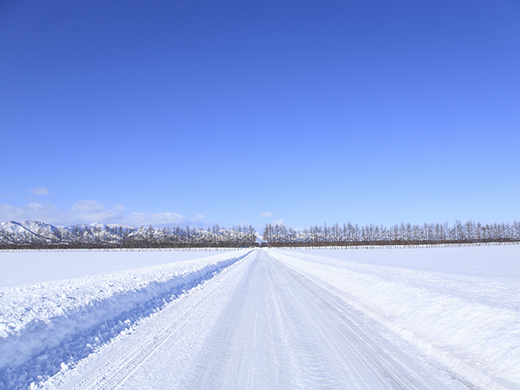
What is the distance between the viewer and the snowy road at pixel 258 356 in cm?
369

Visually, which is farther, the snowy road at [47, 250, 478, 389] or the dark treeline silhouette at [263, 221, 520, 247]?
the dark treeline silhouette at [263, 221, 520, 247]

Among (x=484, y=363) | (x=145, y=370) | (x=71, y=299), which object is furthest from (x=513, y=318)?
(x=71, y=299)

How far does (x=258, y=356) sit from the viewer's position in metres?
4.48

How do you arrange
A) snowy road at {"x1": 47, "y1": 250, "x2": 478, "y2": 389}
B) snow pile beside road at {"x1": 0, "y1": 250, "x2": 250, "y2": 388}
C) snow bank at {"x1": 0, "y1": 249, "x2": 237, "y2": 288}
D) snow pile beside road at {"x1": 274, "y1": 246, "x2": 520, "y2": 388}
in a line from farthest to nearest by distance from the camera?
1. snow bank at {"x1": 0, "y1": 249, "x2": 237, "y2": 288}
2. snow pile beside road at {"x1": 0, "y1": 250, "x2": 250, "y2": 388}
3. snow pile beside road at {"x1": 274, "y1": 246, "x2": 520, "y2": 388}
4. snowy road at {"x1": 47, "y1": 250, "x2": 478, "y2": 389}

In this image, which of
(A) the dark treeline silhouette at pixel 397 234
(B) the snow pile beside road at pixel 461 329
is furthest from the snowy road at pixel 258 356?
(A) the dark treeline silhouette at pixel 397 234

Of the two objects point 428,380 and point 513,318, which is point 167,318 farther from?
point 513,318

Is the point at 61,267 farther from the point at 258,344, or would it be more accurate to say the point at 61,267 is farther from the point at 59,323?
the point at 258,344

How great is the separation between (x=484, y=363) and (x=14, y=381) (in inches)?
251

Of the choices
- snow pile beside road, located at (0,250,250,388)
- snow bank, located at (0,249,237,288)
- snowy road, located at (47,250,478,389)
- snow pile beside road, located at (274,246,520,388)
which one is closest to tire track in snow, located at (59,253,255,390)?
snowy road, located at (47,250,478,389)

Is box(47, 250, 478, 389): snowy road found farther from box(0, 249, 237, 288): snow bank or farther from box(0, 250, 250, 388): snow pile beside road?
box(0, 249, 237, 288): snow bank

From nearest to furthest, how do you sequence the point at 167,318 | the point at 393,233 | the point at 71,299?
the point at 167,318 < the point at 71,299 < the point at 393,233

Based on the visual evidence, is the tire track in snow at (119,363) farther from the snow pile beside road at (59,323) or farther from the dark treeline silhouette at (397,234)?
the dark treeline silhouette at (397,234)

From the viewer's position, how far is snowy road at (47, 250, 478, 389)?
369 centimetres

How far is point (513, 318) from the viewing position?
5.31m
